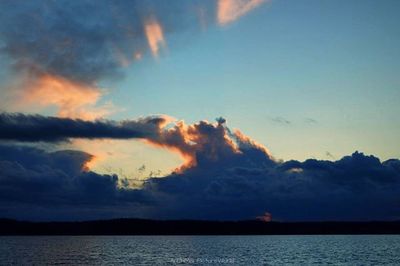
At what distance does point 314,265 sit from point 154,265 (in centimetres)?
4171

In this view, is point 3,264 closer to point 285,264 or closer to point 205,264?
point 205,264

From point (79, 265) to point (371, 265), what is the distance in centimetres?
7563

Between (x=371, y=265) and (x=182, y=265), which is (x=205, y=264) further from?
(x=371, y=265)

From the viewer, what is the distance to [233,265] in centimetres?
12562

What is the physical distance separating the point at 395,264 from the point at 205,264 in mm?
50546

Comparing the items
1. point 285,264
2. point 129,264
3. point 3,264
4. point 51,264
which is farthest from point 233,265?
point 3,264

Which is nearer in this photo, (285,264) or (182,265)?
(182,265)

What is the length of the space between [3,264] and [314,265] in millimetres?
80577

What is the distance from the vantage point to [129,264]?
129 meters

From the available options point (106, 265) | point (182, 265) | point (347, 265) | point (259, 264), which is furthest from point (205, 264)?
point (347, 265)

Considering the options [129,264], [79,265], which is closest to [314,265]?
[129,264]

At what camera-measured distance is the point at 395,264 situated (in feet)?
429

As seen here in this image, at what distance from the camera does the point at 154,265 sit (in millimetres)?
125625

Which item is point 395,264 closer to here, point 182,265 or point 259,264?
point 259,264
